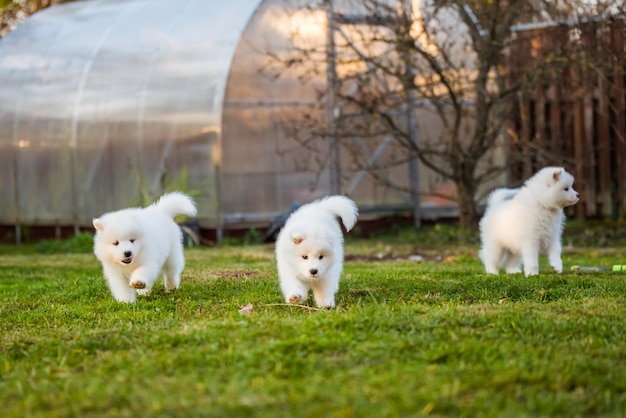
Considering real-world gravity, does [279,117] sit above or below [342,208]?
above

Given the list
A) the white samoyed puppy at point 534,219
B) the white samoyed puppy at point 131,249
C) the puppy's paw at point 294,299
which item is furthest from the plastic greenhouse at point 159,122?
the puppy's paw at point 294,299

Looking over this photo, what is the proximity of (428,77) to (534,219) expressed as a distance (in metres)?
6.74

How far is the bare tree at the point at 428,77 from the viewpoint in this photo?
49.1 ft

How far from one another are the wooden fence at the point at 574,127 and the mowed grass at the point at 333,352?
827 cm

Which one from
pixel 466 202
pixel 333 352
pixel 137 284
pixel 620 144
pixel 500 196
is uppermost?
pixel 620 144

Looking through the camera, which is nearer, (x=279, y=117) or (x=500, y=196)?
(x=500, y=196)

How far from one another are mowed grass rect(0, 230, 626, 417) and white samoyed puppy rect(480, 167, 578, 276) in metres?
0.99

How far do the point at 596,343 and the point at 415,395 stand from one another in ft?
Result: 5.04

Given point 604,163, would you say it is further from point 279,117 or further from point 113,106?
point 113,106

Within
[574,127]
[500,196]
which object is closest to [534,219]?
[500,196]

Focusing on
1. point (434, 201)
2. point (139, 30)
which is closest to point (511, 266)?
point (434, 201)

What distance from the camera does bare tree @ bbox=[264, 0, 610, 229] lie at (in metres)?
15.0

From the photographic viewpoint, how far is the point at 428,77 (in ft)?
52.3

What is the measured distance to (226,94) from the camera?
56.2 feet
